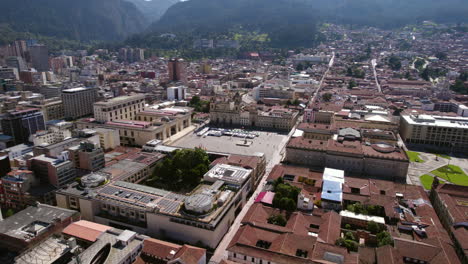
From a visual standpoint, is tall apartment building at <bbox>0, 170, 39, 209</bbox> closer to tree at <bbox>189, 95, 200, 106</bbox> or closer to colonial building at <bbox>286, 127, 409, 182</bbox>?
colonial building at <bbox>286, 127, 409, 182</bbox>

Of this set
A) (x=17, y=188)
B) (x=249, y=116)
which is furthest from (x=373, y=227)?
(x=249, y=116)

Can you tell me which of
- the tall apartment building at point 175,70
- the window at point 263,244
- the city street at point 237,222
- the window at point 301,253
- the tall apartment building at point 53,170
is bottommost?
the city street at point 237,222

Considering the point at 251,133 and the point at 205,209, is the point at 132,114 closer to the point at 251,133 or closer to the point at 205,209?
the point at 251,133

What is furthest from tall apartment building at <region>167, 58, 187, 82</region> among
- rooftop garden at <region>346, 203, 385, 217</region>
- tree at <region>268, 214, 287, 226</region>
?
rooftop garden at <region>346, 203, 385, 217</region>

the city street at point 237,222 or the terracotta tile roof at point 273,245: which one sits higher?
the terracotta tile roof at point 273,245

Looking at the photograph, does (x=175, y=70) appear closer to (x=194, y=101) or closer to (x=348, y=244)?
(x=194, y=101)

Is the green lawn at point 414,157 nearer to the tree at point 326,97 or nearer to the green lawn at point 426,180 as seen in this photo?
the green lawn at point 426,180

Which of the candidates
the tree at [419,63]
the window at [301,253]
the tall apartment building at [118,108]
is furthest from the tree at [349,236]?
the tree at [419,63]
